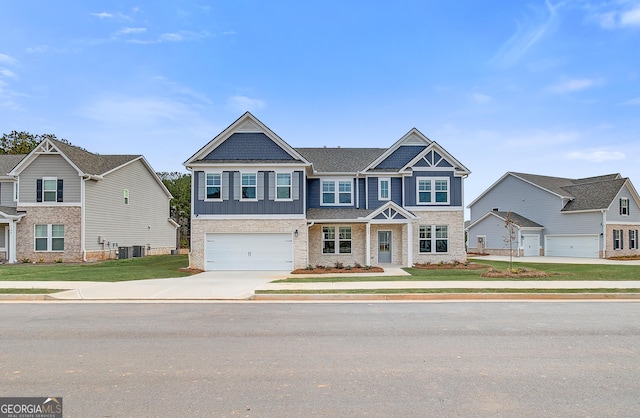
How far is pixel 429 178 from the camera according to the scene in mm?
26234

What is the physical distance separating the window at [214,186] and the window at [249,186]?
1231mm

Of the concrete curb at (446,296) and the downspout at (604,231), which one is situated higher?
the downspout at (604,231)

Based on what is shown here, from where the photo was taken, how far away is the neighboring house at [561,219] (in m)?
36.7

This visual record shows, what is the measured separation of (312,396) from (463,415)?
1727mm

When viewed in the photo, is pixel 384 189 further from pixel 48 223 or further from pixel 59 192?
pixel 48 223

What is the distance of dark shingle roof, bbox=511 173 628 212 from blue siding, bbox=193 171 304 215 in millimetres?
27740

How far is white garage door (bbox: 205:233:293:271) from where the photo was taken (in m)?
23.4

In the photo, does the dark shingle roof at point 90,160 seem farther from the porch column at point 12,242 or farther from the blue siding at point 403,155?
the blue siding at point 403,155

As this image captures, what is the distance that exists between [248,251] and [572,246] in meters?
29.9

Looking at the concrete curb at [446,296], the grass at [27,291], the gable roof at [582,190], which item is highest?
the gable roof at [582,190]

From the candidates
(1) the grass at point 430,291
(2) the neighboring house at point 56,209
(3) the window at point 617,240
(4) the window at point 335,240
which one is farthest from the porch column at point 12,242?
(3) the window at point 617,240

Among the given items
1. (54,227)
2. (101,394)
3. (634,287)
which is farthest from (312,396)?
(54,227)

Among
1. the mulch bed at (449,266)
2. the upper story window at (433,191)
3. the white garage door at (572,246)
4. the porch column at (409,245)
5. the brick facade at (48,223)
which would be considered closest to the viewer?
the mulch bed at (449,266)

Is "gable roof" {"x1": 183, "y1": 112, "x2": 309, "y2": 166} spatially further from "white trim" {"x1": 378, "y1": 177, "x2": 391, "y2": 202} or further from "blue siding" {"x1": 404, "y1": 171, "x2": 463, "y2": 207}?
"blue siding" {"x1": 404, "y1": 171, "x2": 463, "y2": 207}
